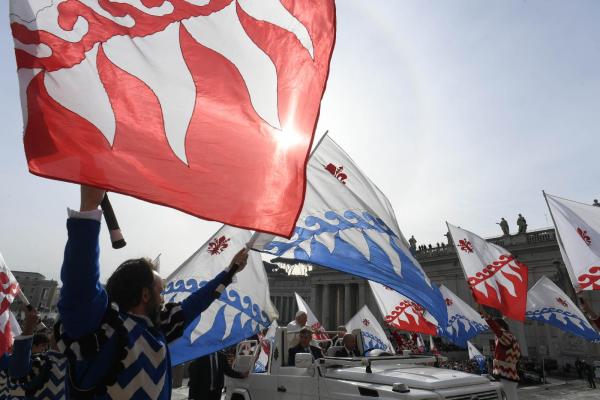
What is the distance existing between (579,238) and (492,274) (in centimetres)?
217

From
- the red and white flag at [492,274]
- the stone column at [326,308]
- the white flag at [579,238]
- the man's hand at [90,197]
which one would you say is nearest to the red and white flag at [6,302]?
the man's hand at [90,197]

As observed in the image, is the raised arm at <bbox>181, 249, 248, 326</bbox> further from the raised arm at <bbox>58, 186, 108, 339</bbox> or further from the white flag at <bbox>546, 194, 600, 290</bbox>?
the white flag at <bbox>546, 194, 600, 290</bbox>

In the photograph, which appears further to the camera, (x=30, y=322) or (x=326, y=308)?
(x=326, y=308)

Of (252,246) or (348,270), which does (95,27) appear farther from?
(348,270)

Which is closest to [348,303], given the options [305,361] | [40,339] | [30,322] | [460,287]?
[460,287]

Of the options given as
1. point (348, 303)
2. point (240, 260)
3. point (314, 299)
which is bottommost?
point (240, 260)

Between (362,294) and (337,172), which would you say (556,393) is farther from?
(362,294)

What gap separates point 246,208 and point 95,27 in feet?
5.64

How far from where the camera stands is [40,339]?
15.1ft

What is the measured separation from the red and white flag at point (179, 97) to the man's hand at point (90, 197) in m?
0.20

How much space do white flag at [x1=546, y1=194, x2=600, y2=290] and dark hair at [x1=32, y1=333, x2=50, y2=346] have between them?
8865mm

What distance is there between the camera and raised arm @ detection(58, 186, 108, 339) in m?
1.46

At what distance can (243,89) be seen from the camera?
9.75 feet

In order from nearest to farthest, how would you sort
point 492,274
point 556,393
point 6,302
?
point 6,302 < point 492,274 < point 556,393
